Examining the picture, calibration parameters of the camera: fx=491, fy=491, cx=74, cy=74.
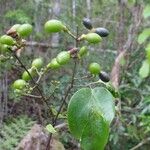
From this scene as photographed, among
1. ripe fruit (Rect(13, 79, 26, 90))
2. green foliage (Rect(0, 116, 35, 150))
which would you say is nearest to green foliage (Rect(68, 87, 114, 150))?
ripe fruit (Rect(13, 79, 26, 90))

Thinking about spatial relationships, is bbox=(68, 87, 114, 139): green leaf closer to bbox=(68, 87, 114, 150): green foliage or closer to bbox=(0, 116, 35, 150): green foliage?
bbox=(68, 87, 114, 150): green foliage

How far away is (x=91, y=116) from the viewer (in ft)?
3.02

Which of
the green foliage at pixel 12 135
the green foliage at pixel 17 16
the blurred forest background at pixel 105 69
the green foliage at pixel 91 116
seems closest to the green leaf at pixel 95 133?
the green foliage at pixel 91 116

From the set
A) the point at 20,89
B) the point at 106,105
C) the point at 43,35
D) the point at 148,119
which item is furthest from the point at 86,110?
the point at 43,35

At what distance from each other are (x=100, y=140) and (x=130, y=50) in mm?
2347

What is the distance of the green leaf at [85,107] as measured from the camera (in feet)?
3.04

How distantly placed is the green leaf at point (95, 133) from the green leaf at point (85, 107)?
1 cm

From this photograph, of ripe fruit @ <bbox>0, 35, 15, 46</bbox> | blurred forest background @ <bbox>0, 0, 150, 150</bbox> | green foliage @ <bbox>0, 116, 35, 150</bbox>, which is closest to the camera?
ripe fruit @ <bbox>0, 35, 15, 46</bbox>

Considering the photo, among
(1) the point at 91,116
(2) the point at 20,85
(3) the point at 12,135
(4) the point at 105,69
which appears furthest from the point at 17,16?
(1) the point at 91,116

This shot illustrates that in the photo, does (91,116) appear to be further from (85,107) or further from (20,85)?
(20,85)

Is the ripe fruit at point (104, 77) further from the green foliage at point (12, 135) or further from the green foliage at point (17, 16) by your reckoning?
the green foliage at point (17, 16)

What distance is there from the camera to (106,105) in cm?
93

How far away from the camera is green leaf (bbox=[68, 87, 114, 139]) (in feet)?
3.04

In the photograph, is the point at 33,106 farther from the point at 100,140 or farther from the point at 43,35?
the point at 100,140
